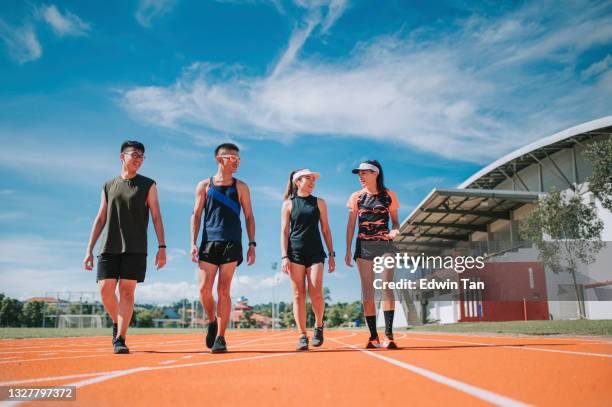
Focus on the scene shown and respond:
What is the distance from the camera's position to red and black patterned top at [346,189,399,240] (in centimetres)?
619

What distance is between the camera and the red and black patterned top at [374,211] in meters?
6.19

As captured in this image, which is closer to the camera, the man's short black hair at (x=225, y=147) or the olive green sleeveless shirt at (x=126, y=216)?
the olive green sleeveless shirt at (x=126, y=216)

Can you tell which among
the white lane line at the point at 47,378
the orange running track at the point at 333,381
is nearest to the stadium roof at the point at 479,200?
the orange running track at the point at 333,381

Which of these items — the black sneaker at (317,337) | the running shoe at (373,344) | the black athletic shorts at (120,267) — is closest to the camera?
the black athletic shorts at (120,267)

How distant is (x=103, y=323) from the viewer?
134 feet

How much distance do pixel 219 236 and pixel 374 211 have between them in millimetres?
2061

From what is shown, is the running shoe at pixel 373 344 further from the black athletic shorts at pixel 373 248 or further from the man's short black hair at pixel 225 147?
the man's short black hair at pixel 225 147

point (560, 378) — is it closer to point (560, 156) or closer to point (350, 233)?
point (350, 233)

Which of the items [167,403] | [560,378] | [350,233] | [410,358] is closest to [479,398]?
[560,378]

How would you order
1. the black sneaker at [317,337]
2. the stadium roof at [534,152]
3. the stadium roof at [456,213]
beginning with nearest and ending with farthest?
the black sneaker at [317,337]
the stadium roof at [456,213]
the stadium roof at [534,152]

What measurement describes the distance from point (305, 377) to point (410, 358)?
5.58ft

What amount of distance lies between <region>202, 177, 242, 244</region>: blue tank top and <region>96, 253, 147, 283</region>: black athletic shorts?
845 millimetres

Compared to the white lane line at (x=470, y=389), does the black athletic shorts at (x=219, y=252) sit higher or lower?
higher

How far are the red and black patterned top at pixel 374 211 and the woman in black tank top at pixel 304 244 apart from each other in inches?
17.9
